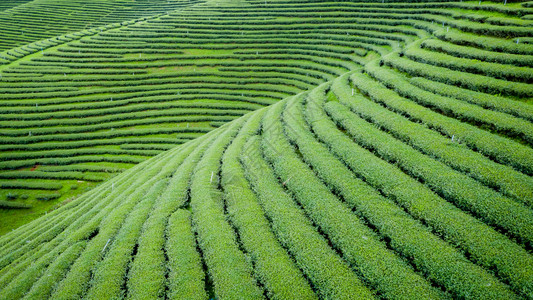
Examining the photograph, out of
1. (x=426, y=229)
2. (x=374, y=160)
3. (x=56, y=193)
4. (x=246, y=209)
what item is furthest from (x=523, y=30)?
(x=56, y=193)

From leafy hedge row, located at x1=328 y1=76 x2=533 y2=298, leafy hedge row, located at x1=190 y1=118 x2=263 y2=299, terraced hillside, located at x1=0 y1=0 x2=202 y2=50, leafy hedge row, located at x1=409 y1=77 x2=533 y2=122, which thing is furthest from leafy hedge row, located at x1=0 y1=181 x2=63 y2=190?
terraced hillside, located at x1=0 y1=0 x2=202 y2=50

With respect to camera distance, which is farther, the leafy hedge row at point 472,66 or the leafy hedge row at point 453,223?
the leafy hedge row at point 472,66

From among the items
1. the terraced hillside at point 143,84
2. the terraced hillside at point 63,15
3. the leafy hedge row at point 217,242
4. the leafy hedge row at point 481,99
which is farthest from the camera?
the terraced hillside at point 63,15

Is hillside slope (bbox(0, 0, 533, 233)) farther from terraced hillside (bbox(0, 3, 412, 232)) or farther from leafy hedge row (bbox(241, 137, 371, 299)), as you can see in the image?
leafy hedge row (bbox(241, 137, 371, 299))

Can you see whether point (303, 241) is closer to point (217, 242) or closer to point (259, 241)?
point (259, 241)

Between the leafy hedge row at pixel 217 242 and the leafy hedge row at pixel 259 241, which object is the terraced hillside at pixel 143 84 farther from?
the leafy hedge row at pixel 259 241

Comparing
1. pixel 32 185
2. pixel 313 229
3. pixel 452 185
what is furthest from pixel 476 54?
pixel 32 185

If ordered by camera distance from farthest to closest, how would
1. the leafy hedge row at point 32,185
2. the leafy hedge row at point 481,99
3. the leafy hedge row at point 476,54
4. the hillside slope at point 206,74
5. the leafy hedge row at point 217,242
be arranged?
the leafy hedge row at point 32,185 → the hillside slope at point 206,74 → the leafy hedge row at point 476,54 → the leafy hedge row at point 481,99 → the leafy hedge row at point 217,242

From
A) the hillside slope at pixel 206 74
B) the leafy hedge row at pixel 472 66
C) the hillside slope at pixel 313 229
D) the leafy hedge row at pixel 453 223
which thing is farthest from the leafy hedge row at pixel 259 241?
the leafy hedge row at pixel 472 66
